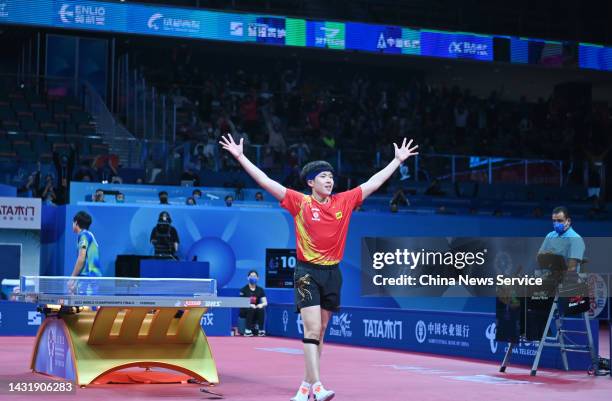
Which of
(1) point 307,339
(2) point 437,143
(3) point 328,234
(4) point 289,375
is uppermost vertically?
(2) point 437,143

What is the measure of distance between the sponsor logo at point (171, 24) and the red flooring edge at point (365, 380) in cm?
1503

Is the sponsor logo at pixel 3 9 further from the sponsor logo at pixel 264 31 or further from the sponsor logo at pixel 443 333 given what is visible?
the sponsor logo at pixel 443 333

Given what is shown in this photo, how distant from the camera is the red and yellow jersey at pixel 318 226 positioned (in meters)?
8.14

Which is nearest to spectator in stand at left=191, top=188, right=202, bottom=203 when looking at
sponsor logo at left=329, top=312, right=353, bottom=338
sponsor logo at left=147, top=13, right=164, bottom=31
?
sponsor logo at left=329, top=312, right=353, bottom=338

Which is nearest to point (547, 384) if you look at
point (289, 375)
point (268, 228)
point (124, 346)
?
point (289, 375)

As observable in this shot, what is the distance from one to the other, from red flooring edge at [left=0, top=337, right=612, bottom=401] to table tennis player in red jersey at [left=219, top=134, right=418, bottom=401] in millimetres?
1157

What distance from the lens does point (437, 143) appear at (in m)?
31.1

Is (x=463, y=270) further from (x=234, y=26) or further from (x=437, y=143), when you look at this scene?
(x=234, y=26)

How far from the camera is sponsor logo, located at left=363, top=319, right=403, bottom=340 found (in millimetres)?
17578

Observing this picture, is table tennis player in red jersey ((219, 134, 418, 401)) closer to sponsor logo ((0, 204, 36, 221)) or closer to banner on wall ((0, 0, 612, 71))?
sponsor logo ((0, 204, 36, 221))

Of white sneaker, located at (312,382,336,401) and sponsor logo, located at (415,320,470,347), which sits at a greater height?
white sneaker, located at (312,382,336,401)

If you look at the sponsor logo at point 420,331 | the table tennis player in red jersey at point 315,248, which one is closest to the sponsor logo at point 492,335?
the sponsor logo at point 420,331

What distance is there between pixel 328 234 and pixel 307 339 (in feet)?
2.92

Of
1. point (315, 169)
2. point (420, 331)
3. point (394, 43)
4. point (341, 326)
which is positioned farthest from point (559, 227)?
point (394, 43)
